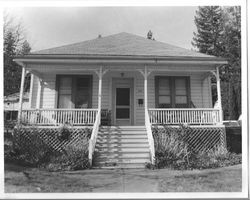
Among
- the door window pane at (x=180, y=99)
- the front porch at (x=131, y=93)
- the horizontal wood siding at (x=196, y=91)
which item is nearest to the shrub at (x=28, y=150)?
the front porch at (x=131, y=93)

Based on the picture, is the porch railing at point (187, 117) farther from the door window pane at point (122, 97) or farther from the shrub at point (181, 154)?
the door window pane at point (122, 97)

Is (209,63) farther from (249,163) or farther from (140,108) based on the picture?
(249,163)

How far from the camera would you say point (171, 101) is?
1052cm

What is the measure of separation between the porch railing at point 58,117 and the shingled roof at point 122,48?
2.40 m

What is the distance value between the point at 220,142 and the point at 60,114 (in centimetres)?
659

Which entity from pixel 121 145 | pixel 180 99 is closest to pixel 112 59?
pixel 121 145

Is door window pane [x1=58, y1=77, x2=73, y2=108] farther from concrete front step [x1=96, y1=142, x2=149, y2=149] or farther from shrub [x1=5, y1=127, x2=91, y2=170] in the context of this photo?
concrete front step [x1=96, y1=142, x2=149, y2=149]

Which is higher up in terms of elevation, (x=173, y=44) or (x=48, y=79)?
(x=173, y=44)

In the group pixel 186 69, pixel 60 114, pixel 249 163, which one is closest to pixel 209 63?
pixel 186 69

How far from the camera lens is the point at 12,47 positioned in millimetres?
13531

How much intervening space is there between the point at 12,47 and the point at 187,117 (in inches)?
417

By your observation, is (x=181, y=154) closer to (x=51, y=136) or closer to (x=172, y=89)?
(x=172, y=89)

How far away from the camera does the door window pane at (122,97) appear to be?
10.7 m

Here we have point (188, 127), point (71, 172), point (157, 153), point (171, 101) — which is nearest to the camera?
point (71, 172)
